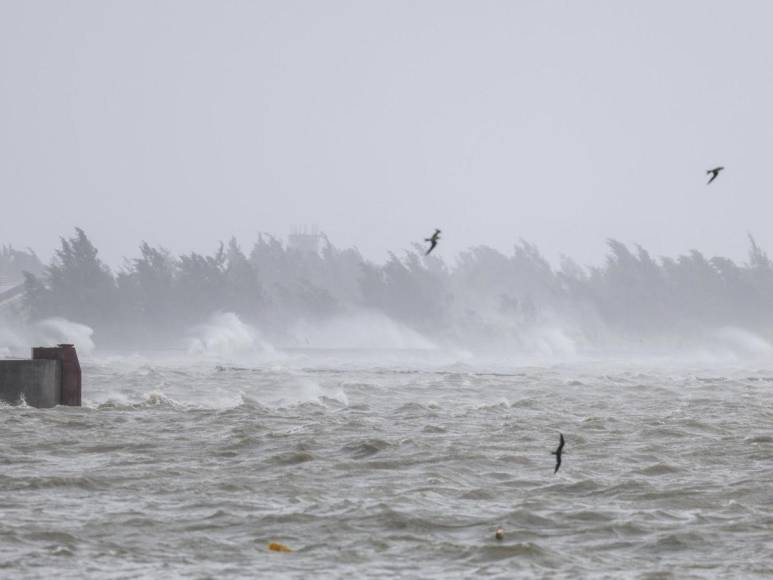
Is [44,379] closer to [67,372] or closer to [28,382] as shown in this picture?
[28,382]

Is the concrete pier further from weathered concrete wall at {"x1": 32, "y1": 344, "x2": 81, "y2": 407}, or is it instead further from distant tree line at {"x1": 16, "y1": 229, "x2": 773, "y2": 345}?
distant tree line at {"x1": 16, "y1": 229, "x2": 773, "y2": 345}

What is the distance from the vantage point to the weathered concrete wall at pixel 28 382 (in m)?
33.2

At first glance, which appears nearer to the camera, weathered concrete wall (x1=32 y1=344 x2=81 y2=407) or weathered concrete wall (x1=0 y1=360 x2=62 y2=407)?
weathered concrete wall (x1=0 y1=360 x2=62 y2=407)

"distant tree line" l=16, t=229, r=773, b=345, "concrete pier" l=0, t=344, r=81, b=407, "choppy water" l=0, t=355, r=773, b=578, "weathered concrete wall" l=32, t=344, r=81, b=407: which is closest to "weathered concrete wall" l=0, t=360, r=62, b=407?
"concrete pier" l=0, t=344, r=81, b=407

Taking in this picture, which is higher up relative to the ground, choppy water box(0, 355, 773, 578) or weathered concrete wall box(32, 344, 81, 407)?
weathered concrete wall box(32, 344, 81, 407)

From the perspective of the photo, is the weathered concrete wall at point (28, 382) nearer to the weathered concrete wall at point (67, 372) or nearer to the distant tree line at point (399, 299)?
the weathered concrete wall at point (67, 372)

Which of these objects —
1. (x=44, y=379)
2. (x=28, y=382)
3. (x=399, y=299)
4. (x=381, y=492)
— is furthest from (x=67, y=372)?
(x=399, y=299)

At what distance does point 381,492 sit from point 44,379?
1735cm

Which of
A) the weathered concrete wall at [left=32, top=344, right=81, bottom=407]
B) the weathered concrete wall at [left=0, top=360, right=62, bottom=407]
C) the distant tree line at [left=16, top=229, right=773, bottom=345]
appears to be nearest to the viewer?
the weathered concrete wall at [left=0, top=360, right=62, bottom=407]

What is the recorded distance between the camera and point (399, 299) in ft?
573

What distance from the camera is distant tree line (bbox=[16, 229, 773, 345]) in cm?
14975

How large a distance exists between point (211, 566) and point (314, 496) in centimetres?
477

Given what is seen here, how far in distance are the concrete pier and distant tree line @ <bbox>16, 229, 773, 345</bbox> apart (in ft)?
359

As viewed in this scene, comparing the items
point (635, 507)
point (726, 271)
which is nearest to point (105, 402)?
point (635, 507)
